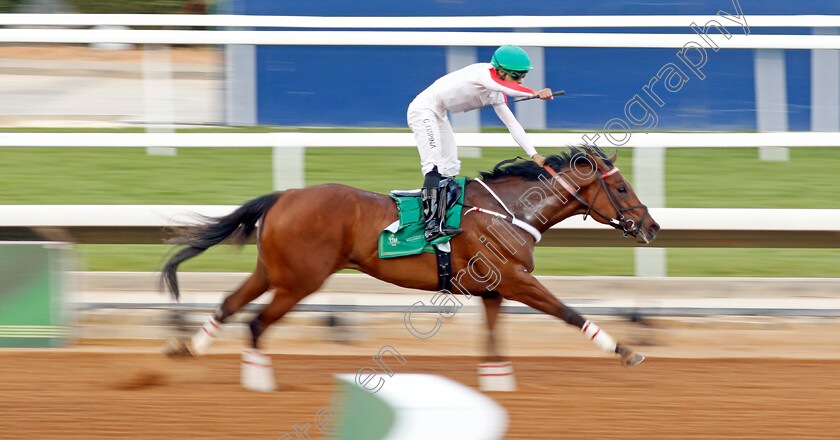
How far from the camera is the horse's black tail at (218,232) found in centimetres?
609

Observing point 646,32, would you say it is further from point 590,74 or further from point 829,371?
point 829,371

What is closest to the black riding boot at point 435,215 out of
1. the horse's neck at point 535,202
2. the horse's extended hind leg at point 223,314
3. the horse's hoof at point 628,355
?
the horse's neck at point 535,202

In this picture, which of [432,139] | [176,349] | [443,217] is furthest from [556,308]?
[176,349]

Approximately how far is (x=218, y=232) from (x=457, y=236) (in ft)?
5.03

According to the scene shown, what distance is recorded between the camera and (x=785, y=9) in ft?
38.3

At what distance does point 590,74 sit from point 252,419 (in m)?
7.33

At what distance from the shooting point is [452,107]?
239 inches

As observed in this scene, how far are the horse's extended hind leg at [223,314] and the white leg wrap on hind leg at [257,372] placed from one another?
32 centimetres

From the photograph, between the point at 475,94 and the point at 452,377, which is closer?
the point at 475,94

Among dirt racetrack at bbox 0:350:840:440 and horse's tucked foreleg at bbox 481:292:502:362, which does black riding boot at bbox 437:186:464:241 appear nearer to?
Answer: horse's tucked foreleg at bbox 481:292:502:362

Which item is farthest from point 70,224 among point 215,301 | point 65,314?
point 215,301

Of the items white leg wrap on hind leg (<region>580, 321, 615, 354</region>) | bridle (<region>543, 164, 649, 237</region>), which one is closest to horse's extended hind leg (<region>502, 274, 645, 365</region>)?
white leg wrap on hind leg (<region>580, 321, 615, 354</region>)

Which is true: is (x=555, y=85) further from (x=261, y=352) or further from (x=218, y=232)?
(x=261, y=352)

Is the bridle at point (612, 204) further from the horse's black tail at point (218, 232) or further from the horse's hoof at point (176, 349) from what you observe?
the horse's hoof at point (176, 349)
